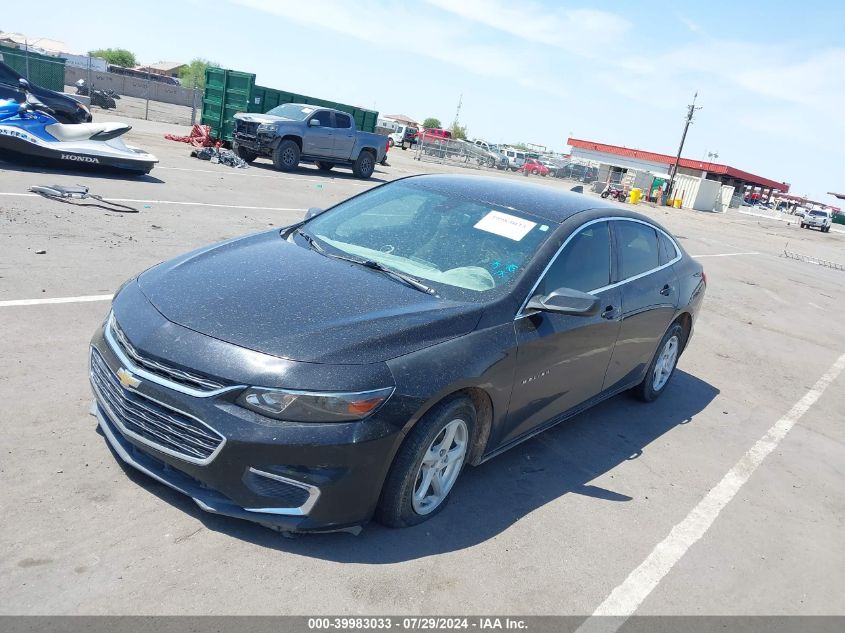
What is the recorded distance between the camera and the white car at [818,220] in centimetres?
5519

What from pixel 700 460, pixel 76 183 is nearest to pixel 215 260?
pixel 700 460

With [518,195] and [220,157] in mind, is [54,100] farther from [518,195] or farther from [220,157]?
[518,195]

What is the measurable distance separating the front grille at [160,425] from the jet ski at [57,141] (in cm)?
974

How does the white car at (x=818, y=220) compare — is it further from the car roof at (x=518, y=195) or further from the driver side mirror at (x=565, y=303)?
the driver side mirror at (x=565, y=303)

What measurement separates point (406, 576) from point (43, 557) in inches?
59.4

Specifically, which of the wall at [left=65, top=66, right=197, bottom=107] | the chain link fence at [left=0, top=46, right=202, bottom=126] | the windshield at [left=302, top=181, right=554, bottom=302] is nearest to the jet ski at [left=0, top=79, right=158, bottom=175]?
the chain link fence at [left=0, top=46, right=202, bottom=126]

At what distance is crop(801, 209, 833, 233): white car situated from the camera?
2173 inches

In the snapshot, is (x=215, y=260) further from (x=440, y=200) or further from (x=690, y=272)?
(x=690, y=272)

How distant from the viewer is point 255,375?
10.2 ft

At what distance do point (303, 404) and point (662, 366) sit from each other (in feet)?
13.5

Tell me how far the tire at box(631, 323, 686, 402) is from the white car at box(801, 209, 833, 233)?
56243 millimetres

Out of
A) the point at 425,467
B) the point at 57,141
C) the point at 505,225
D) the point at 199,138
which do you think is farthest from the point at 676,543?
the point at 199,138

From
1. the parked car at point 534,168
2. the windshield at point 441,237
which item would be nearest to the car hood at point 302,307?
the windshield at point 441,237

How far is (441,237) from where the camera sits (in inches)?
179
